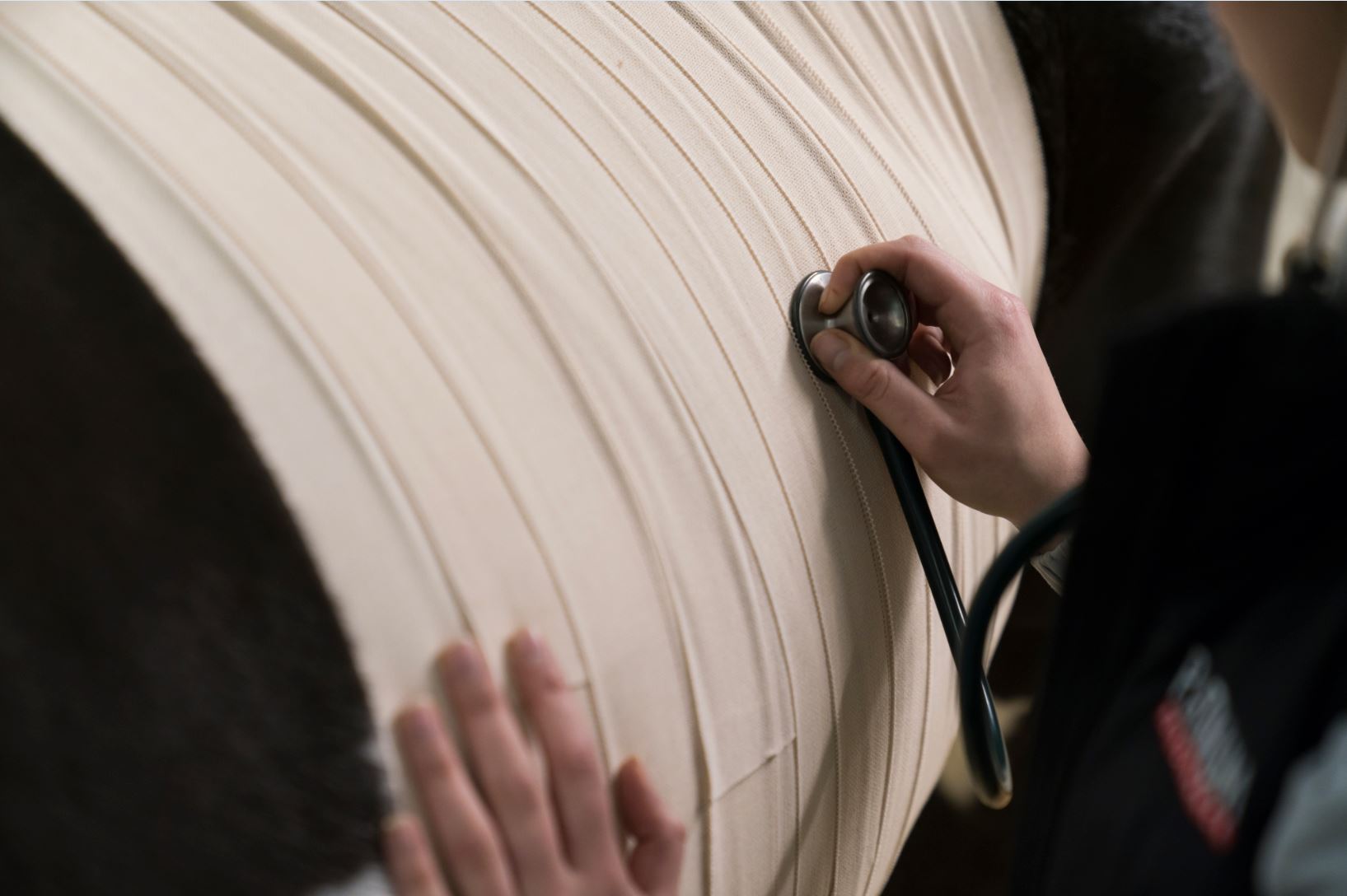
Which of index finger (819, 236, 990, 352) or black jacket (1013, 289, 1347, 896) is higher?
index finger (819, 236, 990, 352)

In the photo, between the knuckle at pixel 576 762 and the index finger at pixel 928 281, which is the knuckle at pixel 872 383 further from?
the knuckle at pixel 576 762

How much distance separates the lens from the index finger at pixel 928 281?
0.58 meters

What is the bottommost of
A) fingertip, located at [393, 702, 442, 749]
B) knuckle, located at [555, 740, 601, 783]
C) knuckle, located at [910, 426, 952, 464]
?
knuckle, located at [910, 426, 952, 464]

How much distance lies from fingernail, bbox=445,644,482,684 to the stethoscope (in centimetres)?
23

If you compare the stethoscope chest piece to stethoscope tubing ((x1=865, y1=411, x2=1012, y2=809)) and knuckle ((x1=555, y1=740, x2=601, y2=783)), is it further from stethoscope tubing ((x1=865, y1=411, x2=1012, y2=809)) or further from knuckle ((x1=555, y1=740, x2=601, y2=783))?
knuckle ((x1=555, y1=740, x2=601, y2=783))

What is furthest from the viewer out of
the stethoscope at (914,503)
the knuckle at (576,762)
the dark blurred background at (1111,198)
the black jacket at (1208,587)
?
the dark blurred background at (1111,198)

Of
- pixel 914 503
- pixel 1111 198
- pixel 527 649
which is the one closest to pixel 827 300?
pixel 914 503

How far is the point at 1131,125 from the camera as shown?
879 mm

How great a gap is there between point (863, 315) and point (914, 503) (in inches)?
4.2

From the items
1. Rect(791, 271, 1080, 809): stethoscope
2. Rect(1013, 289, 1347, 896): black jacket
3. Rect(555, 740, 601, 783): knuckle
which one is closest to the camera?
Rect(1013, 289, 1347, 896): black jacket

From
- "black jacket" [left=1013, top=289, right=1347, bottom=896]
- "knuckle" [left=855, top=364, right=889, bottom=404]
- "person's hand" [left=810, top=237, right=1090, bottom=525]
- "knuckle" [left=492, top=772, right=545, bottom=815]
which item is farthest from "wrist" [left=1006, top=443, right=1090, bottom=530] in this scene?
"knuckle" [left=492, top=772, right=545, bottom=815]

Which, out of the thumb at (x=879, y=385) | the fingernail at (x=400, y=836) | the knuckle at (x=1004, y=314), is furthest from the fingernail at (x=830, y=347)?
the fingernail at (x=400, y=836)

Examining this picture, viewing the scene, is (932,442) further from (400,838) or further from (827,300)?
(400,838)

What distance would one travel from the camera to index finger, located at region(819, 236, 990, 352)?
0.58 meters
